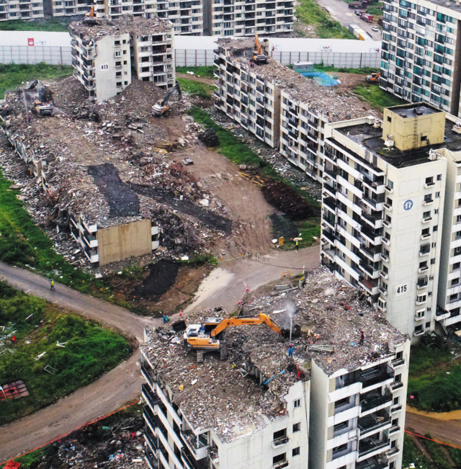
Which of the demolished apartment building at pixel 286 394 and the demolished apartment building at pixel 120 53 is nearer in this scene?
the demolished apartment building at pixel 286 394

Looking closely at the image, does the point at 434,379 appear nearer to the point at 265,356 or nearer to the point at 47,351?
the point at 265,356

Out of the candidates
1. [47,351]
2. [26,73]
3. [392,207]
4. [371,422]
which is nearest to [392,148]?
[392,207]

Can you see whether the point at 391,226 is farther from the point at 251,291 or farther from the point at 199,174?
the point at 199,174

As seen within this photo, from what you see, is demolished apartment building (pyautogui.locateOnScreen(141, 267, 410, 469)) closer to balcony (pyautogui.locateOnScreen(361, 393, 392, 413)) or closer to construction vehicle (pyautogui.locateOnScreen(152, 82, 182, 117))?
balcony (pyautogui.locateOnScreen(361, 393, 392, 413))

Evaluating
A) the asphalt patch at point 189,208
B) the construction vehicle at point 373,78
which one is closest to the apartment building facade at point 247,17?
the construction vehicle at point 373,78

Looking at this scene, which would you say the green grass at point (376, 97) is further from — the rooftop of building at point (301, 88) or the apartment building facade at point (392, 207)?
the apartment building facade at point (392, 207)

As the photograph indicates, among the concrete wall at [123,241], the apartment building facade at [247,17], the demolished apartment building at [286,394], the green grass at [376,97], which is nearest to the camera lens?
the demolished apartment building at [286,394]
